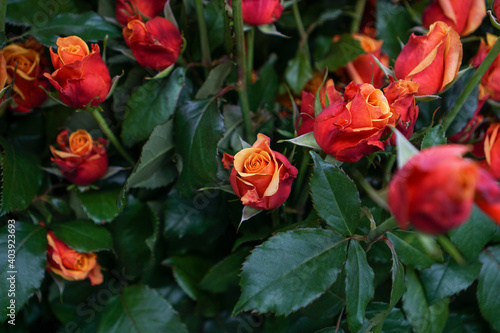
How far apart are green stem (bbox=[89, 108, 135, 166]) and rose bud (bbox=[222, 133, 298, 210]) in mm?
211

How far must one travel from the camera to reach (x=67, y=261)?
1.89ft

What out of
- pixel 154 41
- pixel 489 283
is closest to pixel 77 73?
pixel 154 41

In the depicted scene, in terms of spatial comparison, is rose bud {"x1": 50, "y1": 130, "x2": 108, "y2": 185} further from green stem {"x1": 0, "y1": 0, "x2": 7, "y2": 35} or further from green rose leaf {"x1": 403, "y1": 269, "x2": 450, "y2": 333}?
green rose leaf {"x1": 403, "y1": 269, "x2": 450, "y2": 333}

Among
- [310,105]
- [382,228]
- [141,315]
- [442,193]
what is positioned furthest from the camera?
[141,315]

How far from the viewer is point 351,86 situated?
0.44 metres

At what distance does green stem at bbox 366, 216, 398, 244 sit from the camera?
369mm

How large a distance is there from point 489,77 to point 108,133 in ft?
1.68

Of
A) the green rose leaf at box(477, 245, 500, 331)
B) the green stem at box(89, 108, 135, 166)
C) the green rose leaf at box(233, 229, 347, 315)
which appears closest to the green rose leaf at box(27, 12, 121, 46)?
the green stem at box(89, 108, 135, 166)

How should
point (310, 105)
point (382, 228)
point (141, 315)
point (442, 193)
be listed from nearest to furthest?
point (442, 193) → point (382, 228) → point (310, 105) → point (141, 315)

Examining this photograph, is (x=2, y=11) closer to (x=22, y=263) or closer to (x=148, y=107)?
(x=148, y=107)

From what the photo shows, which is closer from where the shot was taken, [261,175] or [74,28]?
[261,175]

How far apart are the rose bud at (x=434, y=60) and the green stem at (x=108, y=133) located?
1.26 feet

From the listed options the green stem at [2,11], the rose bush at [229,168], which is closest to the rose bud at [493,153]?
the rose bush at [229,168]

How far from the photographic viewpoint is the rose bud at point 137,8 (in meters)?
0.56
